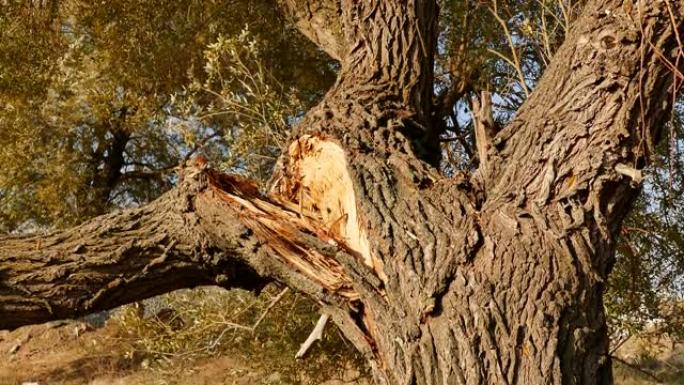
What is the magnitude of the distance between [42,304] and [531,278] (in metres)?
2.80

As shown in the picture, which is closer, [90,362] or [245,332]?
[245,332]

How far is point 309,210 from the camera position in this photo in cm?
464

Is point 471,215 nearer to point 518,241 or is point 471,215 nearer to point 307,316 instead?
point 518,241

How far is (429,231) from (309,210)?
0.97 m

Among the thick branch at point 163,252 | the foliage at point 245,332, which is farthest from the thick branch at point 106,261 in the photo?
the foliage at point 245,332

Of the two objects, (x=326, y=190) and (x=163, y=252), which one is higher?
(x=326, y=190)

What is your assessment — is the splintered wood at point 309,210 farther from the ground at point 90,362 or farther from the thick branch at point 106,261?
the ground at point 90,362

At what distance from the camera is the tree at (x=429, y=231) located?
3549 millimetres

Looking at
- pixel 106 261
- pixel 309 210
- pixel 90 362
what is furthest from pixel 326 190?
pixel 90 362

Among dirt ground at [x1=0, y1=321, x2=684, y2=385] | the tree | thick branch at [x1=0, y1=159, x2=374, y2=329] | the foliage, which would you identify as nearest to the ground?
dirt ground at [x1=0, y1=321, x2=684, y2=385]

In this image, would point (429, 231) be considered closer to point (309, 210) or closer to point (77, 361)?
point (309, 210)

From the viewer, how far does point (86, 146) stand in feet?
46.5

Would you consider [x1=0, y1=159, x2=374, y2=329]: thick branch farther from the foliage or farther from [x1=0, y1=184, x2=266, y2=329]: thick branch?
the foliage

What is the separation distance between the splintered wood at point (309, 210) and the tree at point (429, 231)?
1cm
